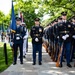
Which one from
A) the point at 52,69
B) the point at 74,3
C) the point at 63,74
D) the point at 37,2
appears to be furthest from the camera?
the point at 37,2

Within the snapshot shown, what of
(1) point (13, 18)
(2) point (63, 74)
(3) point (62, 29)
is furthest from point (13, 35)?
(2) point (63, 74)

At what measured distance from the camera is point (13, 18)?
13.6m

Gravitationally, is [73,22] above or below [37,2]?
below

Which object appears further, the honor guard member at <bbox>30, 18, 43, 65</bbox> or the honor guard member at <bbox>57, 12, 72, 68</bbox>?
the honor guard member at <bbox>30, 18, 43, 65</bbox>

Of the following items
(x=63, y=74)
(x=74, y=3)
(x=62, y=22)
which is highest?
(x=74, y=3)

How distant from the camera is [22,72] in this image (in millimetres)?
11148

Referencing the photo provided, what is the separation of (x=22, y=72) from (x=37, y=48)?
248 cm

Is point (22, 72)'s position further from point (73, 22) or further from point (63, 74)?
point (73, 22)

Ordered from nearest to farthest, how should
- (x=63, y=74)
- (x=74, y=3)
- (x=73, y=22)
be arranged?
(x=63, y=74) → (x=73, y=22) → (x=74, y=3)

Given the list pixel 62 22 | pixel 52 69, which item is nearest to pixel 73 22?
pixel 62 22

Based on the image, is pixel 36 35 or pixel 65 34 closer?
pixel 65 34

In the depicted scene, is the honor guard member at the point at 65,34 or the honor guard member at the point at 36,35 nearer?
the honor guard member at the point at 65,34

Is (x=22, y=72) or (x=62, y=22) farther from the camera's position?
(x=62, y=22)

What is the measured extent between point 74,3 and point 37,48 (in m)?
10.2
